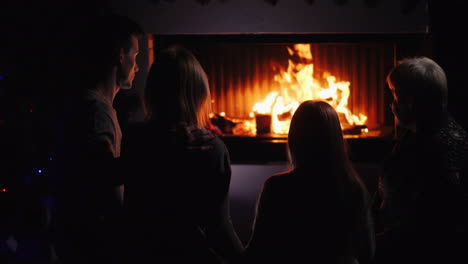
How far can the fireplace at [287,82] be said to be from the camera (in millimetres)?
3928

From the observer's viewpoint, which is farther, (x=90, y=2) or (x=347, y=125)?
(x=347, y=125)

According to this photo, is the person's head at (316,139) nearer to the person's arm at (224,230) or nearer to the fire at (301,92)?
the person's arm at (224,230)

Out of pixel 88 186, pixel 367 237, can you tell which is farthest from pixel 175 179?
pixel 367 237

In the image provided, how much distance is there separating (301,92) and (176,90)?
8.63ft

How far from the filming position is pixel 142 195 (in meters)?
1.57

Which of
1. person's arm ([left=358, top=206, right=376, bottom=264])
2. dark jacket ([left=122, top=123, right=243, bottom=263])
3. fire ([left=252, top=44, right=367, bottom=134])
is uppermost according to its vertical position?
fire ([left=252, top=44, right=367, bottom=134])

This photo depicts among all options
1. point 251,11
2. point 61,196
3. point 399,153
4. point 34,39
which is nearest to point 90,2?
point 34,39

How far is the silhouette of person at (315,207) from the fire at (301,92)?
94.6 inches

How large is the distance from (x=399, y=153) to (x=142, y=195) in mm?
1093

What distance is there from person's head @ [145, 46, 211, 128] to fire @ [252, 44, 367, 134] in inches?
94.7

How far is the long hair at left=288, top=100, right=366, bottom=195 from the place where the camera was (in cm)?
159

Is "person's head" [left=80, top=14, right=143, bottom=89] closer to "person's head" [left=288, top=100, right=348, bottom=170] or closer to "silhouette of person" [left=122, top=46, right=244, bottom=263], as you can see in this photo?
"silhouette of person" [left=122, top=46, right=244, bottom=263]

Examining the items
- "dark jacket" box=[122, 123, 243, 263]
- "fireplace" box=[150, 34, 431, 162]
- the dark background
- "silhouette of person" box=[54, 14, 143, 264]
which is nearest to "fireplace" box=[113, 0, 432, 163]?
"fireplace" box=[150, 34, 431, 162]

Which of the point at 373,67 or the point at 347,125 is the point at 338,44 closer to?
the point at 373,67
